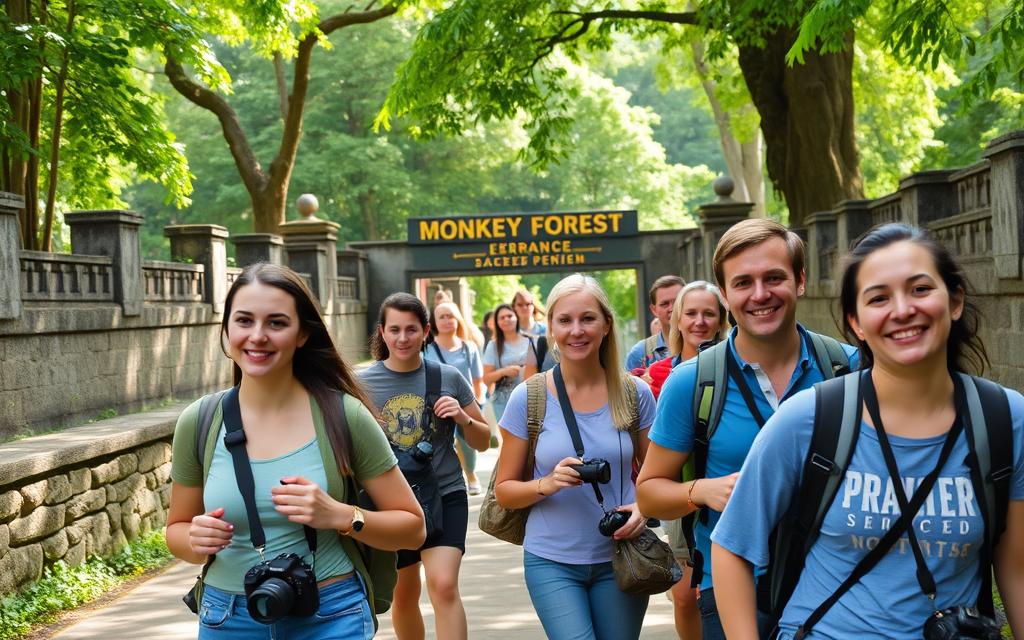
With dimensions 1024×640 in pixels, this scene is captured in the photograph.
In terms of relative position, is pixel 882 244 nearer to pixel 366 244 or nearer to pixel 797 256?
pixel 797 256

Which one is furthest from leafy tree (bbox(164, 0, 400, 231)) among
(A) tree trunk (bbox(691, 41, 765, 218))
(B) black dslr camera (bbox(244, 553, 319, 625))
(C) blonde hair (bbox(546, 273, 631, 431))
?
(B) black dslr camera (bbox(244, 553, 319, 625))

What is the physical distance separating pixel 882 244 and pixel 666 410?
1.01m

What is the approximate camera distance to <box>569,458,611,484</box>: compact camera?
180 inches

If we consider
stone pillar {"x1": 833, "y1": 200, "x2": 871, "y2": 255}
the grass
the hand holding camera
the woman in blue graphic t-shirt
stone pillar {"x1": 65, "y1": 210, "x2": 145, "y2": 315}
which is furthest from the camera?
stone pillar {"x1": 833, "y1": 200, "x2": 871, "y2": 255}

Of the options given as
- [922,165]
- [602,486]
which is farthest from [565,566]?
[922,165]

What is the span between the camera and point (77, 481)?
9078 millimetres

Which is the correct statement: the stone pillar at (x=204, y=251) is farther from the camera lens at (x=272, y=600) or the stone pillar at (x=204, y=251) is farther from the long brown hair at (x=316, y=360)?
the camera lens at (x=272, y=600)

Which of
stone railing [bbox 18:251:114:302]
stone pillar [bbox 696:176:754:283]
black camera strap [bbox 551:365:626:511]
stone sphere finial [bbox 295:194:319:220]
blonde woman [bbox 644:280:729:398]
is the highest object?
stone sphere finial [bbox 295:194:319:220]

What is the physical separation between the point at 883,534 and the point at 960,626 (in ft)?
0.72

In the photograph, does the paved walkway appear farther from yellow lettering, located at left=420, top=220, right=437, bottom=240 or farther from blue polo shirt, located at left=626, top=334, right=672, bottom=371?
yellow lettering, located at left=420, top=220, right=437, bottom=240

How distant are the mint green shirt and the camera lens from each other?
0.50 feet

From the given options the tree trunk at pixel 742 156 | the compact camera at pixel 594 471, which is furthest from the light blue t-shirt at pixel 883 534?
the tree trunk at pixel 742 156

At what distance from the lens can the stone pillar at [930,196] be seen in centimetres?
1239

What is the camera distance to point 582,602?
184 inches
